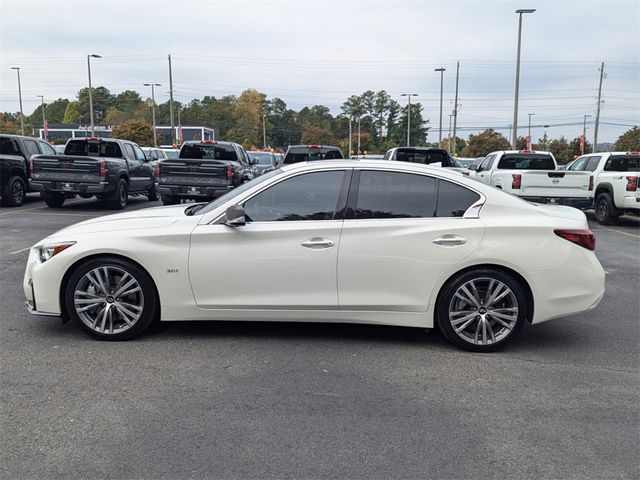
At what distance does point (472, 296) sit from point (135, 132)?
82.1 metres

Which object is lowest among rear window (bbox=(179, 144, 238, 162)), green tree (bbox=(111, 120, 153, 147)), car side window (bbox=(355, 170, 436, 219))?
car side window (bbox=(355, 170, 436, 219))

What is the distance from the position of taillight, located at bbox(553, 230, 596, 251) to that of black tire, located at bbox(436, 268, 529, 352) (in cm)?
Result: 56

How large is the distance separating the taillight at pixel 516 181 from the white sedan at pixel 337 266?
946cm

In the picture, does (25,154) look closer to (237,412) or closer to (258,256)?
(258,256)

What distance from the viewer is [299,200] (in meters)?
4.93

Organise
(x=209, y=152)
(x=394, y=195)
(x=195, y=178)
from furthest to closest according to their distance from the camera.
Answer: (x=209, y=152) → (x=195, y=178) → (x=394, y=195)

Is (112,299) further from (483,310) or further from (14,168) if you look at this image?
(14,168)

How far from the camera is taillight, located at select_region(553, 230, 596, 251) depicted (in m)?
4.81

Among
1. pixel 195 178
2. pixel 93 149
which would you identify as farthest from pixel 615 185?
pixel 93 149

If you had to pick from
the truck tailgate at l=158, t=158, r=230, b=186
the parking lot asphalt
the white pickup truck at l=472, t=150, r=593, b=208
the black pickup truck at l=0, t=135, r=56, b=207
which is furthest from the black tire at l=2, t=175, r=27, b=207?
the white pickup truck at l=472, t=150, r=593, b=208

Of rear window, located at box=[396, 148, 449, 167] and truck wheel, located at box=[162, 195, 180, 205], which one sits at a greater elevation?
rear window, located at box=[396, 148, 449, 167]

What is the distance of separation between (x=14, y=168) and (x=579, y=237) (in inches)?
590

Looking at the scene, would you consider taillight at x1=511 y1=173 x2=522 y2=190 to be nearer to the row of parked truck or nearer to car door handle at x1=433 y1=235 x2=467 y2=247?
the row of parked truck

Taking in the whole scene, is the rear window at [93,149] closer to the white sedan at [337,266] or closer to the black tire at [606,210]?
the white sedan at [337,266]
